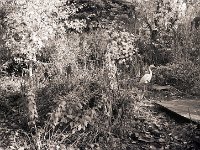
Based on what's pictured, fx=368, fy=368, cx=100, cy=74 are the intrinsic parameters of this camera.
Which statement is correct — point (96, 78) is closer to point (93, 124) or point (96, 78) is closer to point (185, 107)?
point (93, 124)

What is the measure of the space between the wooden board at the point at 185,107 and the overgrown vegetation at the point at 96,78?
23 centimetres

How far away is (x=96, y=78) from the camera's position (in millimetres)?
5863

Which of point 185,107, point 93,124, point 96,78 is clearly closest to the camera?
point 93,124

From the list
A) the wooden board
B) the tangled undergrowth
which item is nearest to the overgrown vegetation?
the tangled undergrowth

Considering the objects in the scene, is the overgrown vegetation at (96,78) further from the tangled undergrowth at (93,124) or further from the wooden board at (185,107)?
the wooden board at (185,107)

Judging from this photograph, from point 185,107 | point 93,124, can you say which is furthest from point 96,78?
point 185,107

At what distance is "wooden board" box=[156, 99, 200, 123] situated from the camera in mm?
5531

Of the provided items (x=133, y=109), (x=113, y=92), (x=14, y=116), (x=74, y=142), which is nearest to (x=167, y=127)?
(x=133, y=109)

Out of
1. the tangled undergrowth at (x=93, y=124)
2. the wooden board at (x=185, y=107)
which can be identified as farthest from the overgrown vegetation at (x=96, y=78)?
the wooden board at (x=185, y=107)

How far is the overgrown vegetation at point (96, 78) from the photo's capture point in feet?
15.5

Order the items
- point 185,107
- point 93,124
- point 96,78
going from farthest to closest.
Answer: point 185,107, point 96,78, point 93,124

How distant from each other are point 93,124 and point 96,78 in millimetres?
1267

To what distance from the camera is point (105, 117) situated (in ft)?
16.5

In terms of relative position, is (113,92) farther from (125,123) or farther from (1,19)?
(1,19)
